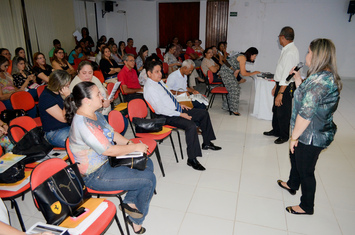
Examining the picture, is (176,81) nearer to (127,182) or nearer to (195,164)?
(195,164)

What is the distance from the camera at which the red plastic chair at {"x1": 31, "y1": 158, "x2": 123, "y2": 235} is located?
5.18 ft

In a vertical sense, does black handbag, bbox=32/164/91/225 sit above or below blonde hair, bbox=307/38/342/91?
below

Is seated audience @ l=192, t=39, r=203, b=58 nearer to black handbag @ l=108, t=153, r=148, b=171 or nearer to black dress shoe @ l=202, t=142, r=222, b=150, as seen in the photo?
black dress shoe @ l=202, t=142, r=222, b=150

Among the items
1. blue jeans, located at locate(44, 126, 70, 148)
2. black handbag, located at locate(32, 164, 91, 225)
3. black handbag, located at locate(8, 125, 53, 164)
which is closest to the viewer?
black handbag, located at locate(32, 164, 91, 225)

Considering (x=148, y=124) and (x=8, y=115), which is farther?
(x=8, y=115)

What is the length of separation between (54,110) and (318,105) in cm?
251

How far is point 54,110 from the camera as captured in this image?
8.64 feet

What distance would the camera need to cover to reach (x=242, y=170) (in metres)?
3.18

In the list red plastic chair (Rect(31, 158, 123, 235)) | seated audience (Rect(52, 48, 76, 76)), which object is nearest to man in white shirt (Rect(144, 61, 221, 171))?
red plastic chair (Rect(31, 158, 123, 235))

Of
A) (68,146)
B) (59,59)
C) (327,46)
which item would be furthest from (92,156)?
(59,59)

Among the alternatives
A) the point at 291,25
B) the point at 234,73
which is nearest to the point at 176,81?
the point at 234,73

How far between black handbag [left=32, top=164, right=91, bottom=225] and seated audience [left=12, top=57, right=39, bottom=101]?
3.35 m

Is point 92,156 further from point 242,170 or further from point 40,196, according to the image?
point 242,170

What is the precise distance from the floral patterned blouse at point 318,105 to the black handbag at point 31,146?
7.63 feet
